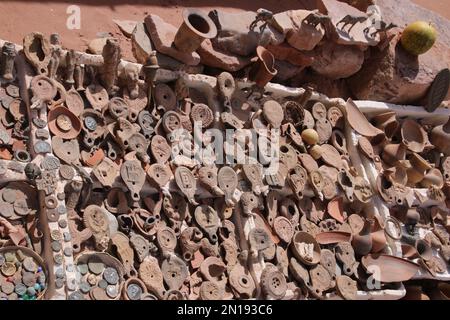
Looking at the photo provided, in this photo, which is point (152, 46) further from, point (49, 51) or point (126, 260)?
point (126, 260)

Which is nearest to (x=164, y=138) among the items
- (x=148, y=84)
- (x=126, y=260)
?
(x=148, y=84)

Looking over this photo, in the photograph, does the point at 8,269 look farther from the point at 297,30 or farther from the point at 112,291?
the point at 297,30

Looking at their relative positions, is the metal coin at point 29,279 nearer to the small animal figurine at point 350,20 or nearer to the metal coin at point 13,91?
the metal coin at point 13,91

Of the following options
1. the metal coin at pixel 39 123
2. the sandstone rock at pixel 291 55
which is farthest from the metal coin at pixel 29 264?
the sandstone rock at pixel 291 55

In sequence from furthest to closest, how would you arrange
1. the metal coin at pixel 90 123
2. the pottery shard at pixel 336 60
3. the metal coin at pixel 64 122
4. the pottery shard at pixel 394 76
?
the pottery shard at pixel 394 76, the pottery shard at pixel 336 60, the metal coin at pixel 90 123, the metal coin at pixel 64 122

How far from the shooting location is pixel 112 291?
15.1ft

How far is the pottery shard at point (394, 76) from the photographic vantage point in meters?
6.75

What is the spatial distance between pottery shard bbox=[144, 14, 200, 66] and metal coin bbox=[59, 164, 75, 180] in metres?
1.24

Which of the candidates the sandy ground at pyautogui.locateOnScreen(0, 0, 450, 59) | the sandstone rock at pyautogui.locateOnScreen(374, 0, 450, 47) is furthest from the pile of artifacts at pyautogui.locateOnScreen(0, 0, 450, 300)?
the sandy ground at pyautogui.locateOnScreen(0, 0, 450, 59)

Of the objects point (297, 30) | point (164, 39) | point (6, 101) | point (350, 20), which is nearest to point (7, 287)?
point (6, 101)

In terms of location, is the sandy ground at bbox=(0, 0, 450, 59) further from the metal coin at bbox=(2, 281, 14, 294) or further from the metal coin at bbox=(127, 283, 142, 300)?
the metal coin at bbox=(2, 281, 14, 294)

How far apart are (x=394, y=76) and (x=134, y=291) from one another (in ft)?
10.7

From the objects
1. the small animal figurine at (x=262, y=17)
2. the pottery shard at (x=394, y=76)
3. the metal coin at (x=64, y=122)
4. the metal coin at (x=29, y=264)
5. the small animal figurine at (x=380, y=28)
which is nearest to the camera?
the metal coin at (x=29, y=264)

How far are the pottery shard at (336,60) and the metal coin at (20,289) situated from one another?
10.5 ft
